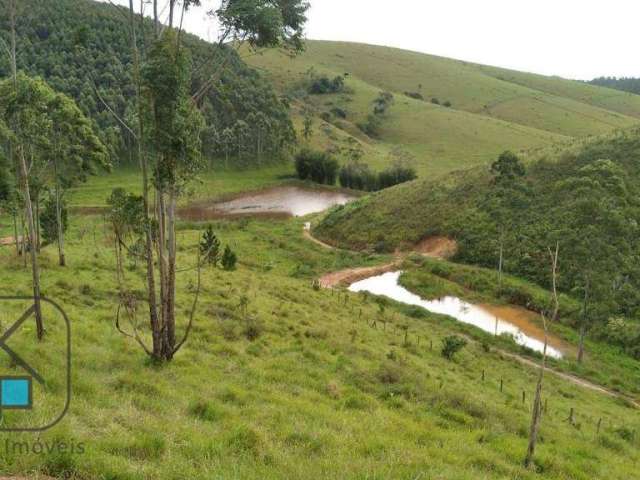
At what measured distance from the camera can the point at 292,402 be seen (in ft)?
45.3

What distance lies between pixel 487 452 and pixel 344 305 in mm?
20573

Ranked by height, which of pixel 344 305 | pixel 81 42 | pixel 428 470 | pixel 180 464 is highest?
pixel 81 42

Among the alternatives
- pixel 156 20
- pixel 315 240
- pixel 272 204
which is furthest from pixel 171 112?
pixel 272 204

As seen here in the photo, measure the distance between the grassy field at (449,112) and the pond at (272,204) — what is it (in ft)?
70.0

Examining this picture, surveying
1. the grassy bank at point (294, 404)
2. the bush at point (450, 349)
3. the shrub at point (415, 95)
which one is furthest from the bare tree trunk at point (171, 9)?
the shrub at point (415, 95)

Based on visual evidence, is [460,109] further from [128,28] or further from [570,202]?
[128,28]

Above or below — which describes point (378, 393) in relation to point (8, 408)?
below

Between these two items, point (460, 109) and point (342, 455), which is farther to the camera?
point (460, 109)

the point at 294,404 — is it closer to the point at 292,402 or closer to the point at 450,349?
the point at 292,402

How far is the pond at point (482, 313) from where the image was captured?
34312 millimetres

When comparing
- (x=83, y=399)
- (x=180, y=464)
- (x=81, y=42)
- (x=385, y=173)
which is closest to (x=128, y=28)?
(x=81, y=42)

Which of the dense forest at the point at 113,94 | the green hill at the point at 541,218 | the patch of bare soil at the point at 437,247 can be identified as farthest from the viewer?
the dense forest at the point at 113,94

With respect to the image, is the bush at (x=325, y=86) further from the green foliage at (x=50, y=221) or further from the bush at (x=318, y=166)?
the green foliage at (x=50, y=221)

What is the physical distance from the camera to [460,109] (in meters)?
163
